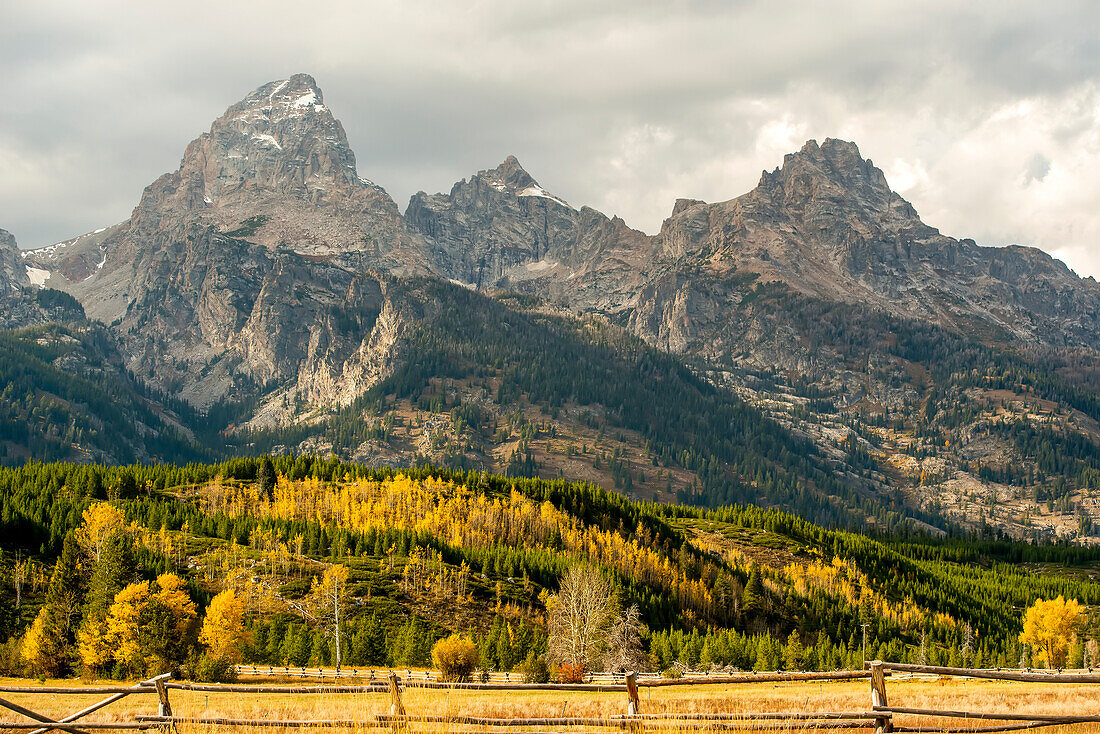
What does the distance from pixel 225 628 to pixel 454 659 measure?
34.5 meters

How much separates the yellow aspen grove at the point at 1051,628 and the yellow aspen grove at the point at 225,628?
142 meters

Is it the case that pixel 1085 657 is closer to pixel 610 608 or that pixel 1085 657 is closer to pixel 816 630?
pixel 816 630

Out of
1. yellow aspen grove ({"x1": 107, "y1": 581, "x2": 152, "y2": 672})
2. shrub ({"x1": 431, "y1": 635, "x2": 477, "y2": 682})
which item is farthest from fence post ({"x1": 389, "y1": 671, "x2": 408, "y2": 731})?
yellow aspen grove ({"x1": 107, "y1": 581, "x2": 152, "y2": 672})

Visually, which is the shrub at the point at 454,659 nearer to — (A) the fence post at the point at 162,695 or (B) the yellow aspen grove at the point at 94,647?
(B) the yellow aspen grove at the point at 94,647

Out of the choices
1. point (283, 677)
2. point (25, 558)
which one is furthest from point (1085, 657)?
point (25, 558)

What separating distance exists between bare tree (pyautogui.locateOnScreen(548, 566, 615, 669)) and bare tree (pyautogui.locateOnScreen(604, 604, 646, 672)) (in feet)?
3.96

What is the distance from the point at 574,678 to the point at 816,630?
12712 centimetres

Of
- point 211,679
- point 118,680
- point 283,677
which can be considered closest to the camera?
point 211,679

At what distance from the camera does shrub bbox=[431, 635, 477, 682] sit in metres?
92.9

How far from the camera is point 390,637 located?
139375 millimetres

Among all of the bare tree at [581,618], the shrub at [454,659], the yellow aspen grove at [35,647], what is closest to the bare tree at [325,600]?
the bare tree at [581,618]

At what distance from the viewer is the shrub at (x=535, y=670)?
3679 inches

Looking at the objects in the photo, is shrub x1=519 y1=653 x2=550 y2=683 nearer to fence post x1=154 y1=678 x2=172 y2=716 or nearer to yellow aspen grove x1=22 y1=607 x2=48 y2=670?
yellow aspen grove x1=22 y1=607 x2=48 y2=670

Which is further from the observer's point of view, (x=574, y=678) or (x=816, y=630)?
(x=816, y=630)
